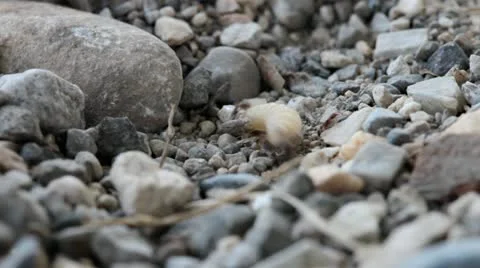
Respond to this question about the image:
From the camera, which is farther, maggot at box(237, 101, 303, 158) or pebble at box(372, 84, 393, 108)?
pebble at box(372, 84, 393, 108)

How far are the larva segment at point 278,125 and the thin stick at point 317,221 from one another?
0.49 m

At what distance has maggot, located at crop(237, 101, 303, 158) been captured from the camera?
5.61 ft

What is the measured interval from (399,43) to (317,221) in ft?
4.20

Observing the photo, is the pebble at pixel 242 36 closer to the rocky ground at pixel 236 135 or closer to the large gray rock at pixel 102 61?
the rocky ground at pixel 236 135

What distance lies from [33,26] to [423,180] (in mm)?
1154

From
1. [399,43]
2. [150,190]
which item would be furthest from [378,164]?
[399,43]

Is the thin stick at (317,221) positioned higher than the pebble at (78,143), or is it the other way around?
the thin stick at (317,221)

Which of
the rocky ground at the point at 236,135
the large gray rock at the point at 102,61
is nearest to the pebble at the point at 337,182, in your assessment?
the rocky ground at the point at 236,135

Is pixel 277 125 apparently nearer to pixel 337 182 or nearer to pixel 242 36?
pixel 337 182

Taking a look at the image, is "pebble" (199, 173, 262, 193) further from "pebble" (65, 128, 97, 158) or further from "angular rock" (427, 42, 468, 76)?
"angular rock" (427, 42, 468, 76)

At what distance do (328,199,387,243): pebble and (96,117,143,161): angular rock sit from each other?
0.61 m

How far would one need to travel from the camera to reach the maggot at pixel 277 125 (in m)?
1.71

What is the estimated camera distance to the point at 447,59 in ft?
6.68

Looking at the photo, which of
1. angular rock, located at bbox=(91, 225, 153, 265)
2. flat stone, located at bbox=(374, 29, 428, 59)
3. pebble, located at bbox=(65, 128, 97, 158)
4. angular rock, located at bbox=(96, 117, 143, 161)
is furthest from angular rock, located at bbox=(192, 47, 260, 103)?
angular rock, located at bbox=(91, 225, 153, 265)
